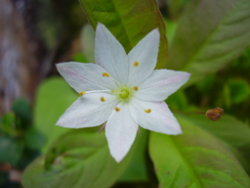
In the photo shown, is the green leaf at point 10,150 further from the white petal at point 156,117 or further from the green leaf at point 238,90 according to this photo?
the green leaf at point 238,90

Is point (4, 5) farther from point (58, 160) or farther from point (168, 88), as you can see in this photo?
point (168, 88)

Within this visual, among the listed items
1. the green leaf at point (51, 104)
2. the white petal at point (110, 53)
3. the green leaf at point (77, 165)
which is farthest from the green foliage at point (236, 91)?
the green leaf at point (51, 104)

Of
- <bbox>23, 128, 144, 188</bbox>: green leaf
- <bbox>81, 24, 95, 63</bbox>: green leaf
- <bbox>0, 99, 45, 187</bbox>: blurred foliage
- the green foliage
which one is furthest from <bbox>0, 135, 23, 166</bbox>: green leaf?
the green foliage

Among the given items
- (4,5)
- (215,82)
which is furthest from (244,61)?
(4,5)

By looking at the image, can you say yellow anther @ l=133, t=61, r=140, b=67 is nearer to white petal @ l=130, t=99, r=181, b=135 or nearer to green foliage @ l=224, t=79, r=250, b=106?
white petal @ l=130, t=99, r=181, b=135

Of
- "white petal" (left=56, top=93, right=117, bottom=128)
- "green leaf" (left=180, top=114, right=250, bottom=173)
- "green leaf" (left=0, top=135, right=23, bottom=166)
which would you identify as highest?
"white petal" (left=56, top=93, right=117, bottom=128)

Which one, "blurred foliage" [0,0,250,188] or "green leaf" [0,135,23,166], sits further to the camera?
"green leaf" [0,135,23,166]
